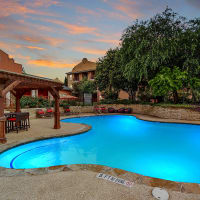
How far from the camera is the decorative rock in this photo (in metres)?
2.68

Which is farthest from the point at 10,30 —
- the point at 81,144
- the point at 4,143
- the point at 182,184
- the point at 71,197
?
the point at 182,184

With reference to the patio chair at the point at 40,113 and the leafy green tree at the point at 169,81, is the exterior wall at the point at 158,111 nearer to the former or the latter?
the patio chair at the point at 40,113

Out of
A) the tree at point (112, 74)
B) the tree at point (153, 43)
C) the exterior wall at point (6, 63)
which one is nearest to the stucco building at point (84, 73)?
the tree at point (112, 74)

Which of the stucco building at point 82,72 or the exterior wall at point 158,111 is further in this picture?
the stucco building at point 82,72

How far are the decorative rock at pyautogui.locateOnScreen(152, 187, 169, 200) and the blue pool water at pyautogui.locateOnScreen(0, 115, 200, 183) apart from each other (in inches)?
85.0

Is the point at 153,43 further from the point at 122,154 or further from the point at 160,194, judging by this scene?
the point at 160,194

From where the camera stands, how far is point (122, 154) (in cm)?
670

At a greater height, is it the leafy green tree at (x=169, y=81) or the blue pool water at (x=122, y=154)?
the leafy green tree at (x=169, y=81)

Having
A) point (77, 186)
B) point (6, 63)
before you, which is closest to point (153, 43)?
point (77, 186)

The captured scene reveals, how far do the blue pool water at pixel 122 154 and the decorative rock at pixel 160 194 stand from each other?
216cm

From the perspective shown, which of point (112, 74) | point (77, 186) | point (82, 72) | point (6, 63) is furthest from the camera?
point (82, 72)

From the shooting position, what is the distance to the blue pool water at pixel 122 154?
5271 mm

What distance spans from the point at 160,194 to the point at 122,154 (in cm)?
400

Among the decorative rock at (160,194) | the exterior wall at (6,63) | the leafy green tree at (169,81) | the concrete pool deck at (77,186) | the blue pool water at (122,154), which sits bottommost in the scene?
the blue pool water at (122,154)
